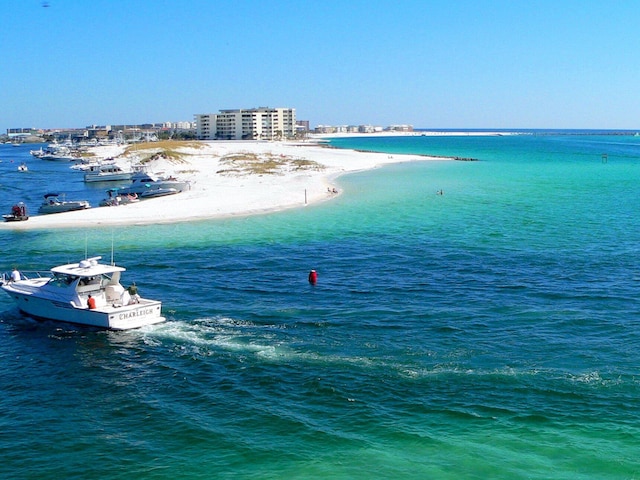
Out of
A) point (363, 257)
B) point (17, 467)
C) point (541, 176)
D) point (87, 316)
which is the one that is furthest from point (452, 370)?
point (541, 176)

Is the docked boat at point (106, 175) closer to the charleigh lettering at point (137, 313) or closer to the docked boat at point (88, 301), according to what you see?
the docked boat at point (88, 301)

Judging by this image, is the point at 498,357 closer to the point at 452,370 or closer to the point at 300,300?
the point at 452,370

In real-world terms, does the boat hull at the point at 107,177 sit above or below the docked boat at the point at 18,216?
above

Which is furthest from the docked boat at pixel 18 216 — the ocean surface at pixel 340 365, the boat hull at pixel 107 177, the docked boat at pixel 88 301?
the boat hull at pixel 107 177

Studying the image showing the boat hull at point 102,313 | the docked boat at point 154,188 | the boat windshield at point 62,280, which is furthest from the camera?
the docked boat at point 154,188

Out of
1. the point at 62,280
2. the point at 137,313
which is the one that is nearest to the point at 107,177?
the point at 62,280

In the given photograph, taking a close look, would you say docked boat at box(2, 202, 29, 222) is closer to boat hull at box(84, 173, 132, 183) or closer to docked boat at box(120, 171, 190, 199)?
docked boat at box(120, 171, 190, 199)

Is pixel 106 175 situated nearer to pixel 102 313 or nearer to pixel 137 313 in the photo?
pixel 102 313
